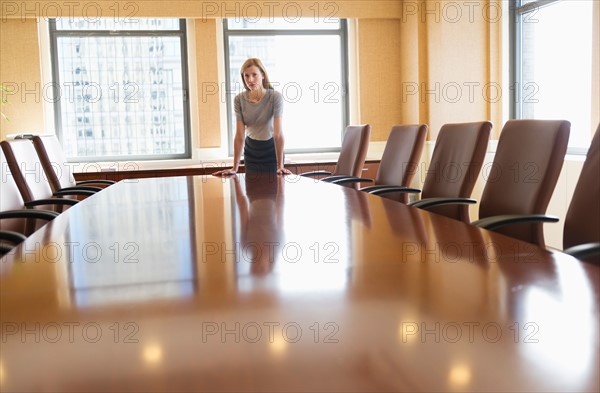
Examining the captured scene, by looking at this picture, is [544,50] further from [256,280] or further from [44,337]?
[44,337]

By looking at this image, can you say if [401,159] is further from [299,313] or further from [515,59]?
[299,313]

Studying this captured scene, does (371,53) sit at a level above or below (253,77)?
above

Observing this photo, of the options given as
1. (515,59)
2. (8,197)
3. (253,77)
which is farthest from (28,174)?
(515,59)

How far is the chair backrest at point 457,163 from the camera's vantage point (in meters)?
2.44

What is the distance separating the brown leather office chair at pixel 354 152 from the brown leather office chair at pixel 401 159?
0.83ft

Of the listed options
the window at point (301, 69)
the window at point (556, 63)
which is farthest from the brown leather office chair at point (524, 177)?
the window at point (301, 69)

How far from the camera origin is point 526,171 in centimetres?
205

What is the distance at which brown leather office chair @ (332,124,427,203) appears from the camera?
309 cm

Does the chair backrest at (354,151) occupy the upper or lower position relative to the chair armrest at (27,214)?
upper

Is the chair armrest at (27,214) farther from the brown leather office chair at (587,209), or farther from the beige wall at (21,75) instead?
the beige wall at (21,75)

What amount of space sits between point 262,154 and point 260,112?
0.28 m

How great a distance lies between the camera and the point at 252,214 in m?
1.77

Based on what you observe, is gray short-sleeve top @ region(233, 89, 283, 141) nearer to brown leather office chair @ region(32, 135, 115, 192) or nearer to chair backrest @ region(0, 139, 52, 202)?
brown leather office chair @ region(32, 135, 115, 192)

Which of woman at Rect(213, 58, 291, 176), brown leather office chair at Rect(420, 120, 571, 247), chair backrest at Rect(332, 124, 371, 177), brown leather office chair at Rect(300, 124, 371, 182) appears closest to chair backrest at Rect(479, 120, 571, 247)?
brown leather office chair at Rect(420, 120, 571, 247)
